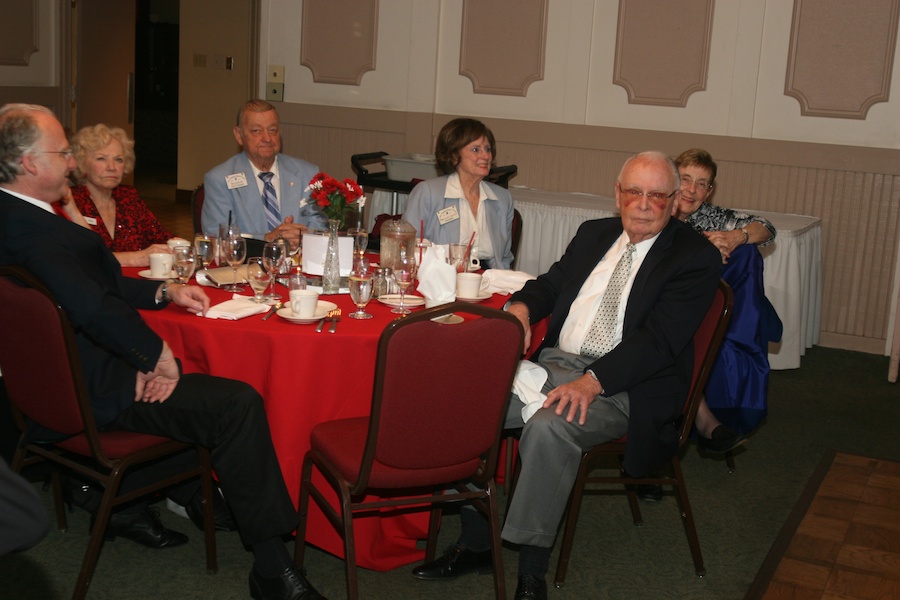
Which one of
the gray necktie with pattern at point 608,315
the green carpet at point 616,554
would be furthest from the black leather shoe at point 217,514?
the gray necktie with pattern at point 608,315

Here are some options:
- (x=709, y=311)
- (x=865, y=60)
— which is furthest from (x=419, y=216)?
(x=865, y=60)

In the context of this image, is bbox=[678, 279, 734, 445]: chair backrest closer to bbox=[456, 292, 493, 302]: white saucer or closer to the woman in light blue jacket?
bbox=[456, 292, 493, 302]: white saucer

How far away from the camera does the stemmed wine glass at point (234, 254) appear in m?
3.09

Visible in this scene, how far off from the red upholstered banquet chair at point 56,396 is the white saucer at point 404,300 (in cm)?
74

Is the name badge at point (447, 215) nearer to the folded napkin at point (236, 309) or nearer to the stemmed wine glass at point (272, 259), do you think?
the stemmed wine glass at point (272, 259)

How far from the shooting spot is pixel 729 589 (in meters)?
2.89

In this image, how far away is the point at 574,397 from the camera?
270 centimetres

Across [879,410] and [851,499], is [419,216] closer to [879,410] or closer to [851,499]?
[851,499]

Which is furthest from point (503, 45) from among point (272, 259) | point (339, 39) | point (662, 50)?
point (272, 259)

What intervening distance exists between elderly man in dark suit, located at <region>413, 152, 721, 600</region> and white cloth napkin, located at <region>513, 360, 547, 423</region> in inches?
0.6

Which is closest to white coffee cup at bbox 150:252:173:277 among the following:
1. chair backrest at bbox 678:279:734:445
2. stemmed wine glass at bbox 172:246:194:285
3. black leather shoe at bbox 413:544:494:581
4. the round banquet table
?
stemmed wine glass at bbox 172:246:194:285

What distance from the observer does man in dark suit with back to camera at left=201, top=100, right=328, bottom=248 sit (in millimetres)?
4059

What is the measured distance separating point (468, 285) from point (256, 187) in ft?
4.67

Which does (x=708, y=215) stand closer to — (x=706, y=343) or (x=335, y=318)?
(x=706, y=343)
